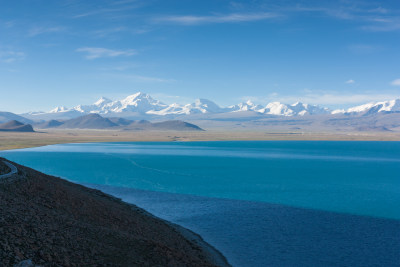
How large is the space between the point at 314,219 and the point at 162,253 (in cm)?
2029

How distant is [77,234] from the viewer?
69.5 ft

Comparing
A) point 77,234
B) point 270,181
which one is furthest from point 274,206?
point 77,234

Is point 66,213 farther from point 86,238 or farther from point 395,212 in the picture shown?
point 395,212

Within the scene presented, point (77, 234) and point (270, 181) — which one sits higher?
point (77, 234)

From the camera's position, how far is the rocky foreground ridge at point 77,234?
17.5 meters

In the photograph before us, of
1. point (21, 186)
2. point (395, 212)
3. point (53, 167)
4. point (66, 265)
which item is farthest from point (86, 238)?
point (53, 167)

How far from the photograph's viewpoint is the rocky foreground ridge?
17.5 meters

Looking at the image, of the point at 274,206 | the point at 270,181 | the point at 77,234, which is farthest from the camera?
the point at 270,181

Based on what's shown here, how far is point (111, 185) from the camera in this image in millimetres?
55594

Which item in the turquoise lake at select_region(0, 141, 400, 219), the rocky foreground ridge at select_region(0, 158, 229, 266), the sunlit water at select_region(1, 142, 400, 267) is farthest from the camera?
the turquoise lake at select_region(0, 141, 400, 219)

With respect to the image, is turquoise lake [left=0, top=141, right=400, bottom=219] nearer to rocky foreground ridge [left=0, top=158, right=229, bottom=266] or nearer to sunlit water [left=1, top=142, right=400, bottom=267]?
sunlit water [left=1, top=142, right=400, bottom=267]

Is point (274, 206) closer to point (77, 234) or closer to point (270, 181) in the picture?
point (270, 181)

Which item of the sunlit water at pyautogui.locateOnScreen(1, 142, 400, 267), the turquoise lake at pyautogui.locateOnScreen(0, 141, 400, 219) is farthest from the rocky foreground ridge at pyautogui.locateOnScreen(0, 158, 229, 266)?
the turquoise lake at pyautogui.locateOnScreen(0, 141, 400, 219)

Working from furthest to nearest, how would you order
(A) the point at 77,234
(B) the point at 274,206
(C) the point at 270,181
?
1. (C) the point at 270,181
2. (B) the point at 274,206
3. (A) the point at 77,234
